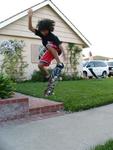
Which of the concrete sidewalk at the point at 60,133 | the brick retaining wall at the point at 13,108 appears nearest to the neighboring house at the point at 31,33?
the brick retaining wall at the point at 13,108

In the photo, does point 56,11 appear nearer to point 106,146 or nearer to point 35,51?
point 35,51

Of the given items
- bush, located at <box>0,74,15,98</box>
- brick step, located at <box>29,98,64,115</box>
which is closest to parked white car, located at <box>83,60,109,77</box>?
brick step, located at <box>29,98,64,115</box>

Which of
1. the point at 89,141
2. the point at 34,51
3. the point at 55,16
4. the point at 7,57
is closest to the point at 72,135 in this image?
the point at 89,141

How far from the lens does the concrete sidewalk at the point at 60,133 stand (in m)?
4.97

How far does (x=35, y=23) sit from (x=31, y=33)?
779mm

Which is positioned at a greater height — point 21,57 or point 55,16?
point 55,16

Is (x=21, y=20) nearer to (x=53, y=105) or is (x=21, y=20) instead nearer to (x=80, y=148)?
(x=53, y=105)

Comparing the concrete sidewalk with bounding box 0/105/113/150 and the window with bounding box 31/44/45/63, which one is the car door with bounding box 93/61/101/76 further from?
the concrete sidewalk with bounding box 0/105/113/150

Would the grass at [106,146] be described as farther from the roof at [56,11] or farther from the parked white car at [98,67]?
the parked white car at [98,67]

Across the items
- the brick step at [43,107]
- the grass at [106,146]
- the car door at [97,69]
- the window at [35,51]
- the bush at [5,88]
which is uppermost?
the window at [35,51]

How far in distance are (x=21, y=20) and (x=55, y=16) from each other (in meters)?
2.66

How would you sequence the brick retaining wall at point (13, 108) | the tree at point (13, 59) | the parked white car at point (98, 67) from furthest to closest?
the parked white car at point (98, 67) → the tree at point (13, 59) → the brick retaining wall at point (13, 108)

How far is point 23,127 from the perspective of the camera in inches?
236

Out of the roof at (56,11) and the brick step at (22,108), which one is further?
the roof at (56,11)
